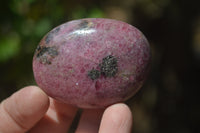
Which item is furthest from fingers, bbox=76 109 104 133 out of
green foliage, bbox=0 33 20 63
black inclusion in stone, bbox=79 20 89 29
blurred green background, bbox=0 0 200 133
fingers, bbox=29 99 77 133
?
blurred green background, bbox=0 0 200 133

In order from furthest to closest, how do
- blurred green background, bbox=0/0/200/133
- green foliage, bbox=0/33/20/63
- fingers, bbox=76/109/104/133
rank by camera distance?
blurred green background, bbox=0/0/200/133, green foliage, bbox=0/33/20/63, fingers, bbox=76/109/104/133

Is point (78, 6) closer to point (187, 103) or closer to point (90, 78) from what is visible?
point (90, 78)

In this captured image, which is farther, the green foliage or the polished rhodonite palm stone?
the green foliage

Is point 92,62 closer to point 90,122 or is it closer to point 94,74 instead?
point 94,74

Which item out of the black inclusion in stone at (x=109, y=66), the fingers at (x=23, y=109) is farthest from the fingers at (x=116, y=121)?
the fingers at (x=23, y=109)

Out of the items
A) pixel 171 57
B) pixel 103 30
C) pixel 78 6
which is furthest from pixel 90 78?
pixel 171 57

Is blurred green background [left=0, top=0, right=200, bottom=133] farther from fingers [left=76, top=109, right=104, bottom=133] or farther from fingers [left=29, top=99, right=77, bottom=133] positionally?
fingers [left=76, top=109, right=104, bottom=133]

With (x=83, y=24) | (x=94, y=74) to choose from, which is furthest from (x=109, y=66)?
(x=83, y=24)

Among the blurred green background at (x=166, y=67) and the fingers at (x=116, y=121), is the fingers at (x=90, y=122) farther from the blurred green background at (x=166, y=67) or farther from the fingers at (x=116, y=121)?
the blurred green background at (x=166, y=67)
